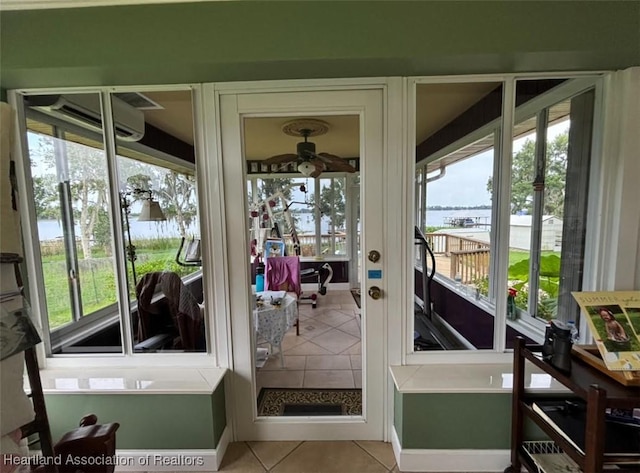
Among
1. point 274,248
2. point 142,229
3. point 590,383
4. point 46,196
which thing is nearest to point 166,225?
point 142,229

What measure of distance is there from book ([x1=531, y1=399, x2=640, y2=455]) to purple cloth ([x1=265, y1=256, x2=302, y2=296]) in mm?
2501

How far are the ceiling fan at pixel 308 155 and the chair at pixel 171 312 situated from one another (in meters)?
1.45

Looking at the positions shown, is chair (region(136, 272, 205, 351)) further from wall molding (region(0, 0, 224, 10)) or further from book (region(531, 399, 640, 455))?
book (region(531, 399, 640, 455))

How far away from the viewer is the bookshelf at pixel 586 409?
1045mm

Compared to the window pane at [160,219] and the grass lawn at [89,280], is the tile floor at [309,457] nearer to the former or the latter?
the window pane at [160,219]

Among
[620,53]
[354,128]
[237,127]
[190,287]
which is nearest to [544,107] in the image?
[620,53]

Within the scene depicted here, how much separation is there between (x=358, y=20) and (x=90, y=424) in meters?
2.13

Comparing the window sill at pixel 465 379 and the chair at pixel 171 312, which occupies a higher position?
the chair at pixel 171 312

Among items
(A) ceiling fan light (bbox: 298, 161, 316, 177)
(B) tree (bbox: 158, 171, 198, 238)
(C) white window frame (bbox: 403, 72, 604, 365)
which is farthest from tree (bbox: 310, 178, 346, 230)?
(B) tree (bbox: 158, 171, 198, 238)

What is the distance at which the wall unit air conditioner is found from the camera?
5.65 ft

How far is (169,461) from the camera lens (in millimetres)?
1669

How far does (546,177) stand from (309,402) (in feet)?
7.48

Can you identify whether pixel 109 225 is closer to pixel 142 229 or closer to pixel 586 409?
pixel 142 229

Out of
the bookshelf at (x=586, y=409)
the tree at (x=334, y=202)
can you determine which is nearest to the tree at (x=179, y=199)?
the bookshelf at (x=586, y=409)
